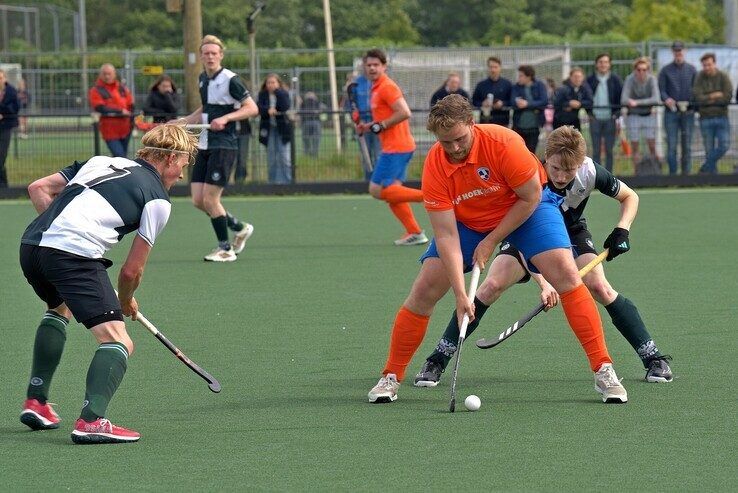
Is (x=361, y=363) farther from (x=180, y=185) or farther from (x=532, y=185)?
(x=180, y=185)

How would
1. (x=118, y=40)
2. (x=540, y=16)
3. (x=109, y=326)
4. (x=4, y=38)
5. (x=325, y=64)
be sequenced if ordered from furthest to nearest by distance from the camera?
(x=540, y=16), (x=118, y=40), (x=4, y=38), (x=325, y=64), (x=109, y=326)

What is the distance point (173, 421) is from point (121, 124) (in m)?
12.1

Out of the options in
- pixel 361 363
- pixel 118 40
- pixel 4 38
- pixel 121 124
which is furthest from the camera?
pixel 118 40

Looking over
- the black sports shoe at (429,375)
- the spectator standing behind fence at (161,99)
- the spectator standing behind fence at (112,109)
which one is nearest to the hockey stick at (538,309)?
the black sports shoe at (429,375)

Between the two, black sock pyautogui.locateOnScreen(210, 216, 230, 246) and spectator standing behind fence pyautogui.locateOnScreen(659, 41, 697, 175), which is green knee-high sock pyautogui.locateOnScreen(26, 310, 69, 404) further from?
spectator standing behind fence pyautogui.locateOnScreen(659, 41, 697, 175)

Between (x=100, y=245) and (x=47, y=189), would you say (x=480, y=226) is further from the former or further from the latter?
(x=47, y=189)

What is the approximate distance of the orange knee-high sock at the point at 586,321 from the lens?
6.00m

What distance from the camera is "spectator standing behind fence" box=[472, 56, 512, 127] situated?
1736cm

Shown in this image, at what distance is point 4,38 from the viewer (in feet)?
119

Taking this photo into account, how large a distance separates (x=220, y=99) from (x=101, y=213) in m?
6.18

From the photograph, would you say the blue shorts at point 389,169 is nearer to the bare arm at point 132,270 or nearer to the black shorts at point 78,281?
the bare arm at point 132,270

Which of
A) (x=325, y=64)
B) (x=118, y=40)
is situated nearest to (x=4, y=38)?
(x=325, y=64)

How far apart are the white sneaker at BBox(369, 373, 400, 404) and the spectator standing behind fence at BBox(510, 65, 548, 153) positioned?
37.4 ft

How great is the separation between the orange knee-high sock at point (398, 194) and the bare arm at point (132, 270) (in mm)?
6592
